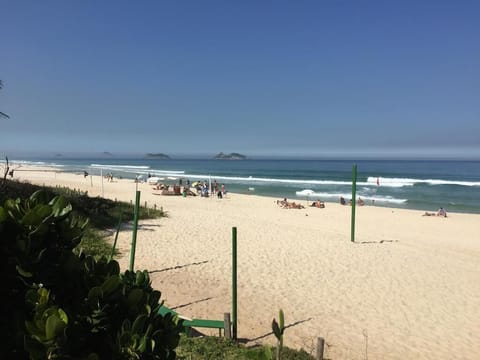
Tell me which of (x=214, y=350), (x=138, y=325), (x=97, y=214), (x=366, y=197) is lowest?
(x=366, y=197)

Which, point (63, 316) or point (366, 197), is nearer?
point (63, 316)

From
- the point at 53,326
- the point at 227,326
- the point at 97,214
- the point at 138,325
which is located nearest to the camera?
the point at 53,326

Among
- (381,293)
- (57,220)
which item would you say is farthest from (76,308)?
(381,293)

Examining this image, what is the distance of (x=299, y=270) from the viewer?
998 cm

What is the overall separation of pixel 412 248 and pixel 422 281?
4118mm

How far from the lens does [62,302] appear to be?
1394 mm

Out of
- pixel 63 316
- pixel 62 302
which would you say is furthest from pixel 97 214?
pixel 63 316

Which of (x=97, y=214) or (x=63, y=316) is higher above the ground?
(x=63, y=316)

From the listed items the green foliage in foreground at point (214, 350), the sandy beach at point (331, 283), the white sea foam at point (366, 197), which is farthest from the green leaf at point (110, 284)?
the white sea foam at point (366, 197)

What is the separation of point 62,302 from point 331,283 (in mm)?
8364

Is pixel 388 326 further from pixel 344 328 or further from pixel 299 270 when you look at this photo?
pixel 299 270

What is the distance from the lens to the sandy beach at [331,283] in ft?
20.9

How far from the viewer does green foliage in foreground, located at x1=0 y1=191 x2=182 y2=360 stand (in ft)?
4.01

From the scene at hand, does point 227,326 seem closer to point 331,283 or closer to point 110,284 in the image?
point 331,283
